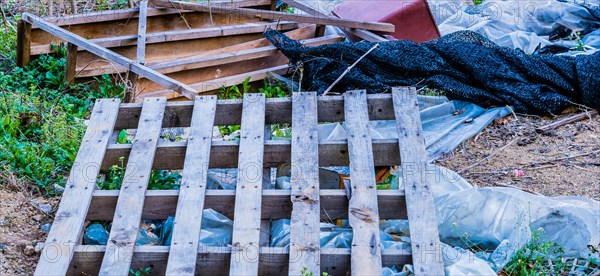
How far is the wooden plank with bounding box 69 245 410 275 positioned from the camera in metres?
3.10

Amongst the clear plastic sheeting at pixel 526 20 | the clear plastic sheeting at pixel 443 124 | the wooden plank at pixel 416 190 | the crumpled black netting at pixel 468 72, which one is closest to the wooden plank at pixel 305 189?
the wooden plank at pixel 416 190

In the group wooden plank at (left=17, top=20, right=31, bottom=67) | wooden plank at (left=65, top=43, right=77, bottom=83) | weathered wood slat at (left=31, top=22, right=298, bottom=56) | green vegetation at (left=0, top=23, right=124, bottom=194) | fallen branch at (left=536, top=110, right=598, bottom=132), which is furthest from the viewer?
weathered wood slat at (left=31, top=22, right=298, bottom=56)

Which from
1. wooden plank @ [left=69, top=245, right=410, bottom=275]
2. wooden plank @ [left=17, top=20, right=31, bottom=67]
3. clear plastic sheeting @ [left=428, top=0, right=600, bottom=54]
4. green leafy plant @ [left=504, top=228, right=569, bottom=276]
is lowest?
wooden plank @ [left=69, top=245, right=410, bottom=275]

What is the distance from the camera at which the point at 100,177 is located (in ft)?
13.2

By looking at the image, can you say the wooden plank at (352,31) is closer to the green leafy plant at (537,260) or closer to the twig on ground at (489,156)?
the twig on ground at (489,156)

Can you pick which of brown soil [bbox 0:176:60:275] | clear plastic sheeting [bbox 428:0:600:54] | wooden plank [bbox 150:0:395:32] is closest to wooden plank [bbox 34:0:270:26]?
wooden plank [bbox 150:0:395:32]

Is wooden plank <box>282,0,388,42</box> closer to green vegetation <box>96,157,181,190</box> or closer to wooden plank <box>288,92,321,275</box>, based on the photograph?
wooden plank <box>288,92,321,275</box>

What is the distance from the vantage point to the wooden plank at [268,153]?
3887 millimetres

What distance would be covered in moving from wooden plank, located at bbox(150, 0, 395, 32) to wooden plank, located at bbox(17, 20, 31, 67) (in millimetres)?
1110

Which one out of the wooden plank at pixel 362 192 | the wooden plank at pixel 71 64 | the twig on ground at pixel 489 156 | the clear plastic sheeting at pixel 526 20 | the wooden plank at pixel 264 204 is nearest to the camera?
the wooden plank at pixel 362 192

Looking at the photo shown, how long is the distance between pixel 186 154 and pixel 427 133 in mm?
2118

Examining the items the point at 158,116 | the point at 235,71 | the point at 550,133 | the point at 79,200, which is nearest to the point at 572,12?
the point at 550,133

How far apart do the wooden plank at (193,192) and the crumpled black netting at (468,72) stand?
5.65 ft

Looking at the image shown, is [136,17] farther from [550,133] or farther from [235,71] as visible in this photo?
[550,133]
